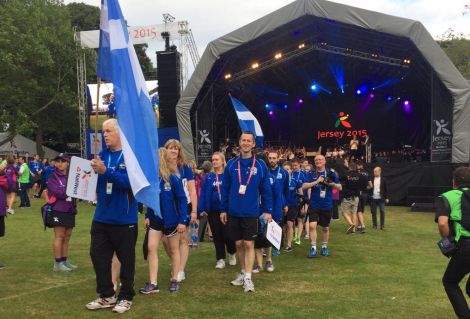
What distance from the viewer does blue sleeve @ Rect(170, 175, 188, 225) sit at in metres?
5.96

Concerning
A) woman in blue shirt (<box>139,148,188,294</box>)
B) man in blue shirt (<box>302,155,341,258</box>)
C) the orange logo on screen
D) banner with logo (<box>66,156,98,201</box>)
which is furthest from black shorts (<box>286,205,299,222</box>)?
the orange logo on screen

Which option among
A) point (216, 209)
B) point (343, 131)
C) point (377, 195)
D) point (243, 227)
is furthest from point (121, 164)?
point (343, 131)

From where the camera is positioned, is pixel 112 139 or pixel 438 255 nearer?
pixel 112 139

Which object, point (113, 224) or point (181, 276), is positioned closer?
point (113, 224)

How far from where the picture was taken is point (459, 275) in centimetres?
463

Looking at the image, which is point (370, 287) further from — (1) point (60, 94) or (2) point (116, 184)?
(1) point (60, 94)

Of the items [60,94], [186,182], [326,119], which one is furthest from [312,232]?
[60,94]

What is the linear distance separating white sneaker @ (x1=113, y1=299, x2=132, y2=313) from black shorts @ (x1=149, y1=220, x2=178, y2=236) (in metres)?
1.04

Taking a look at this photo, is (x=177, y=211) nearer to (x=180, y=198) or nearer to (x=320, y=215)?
(x=180, y=198)

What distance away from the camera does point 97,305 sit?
205 inches

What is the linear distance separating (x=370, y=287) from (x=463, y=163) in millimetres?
11161

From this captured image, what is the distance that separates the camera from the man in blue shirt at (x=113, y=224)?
16.3 ft

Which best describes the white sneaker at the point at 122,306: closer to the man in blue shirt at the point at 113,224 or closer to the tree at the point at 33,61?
the man in blue shirt at the point at 113,224

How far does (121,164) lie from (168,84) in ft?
49.7
